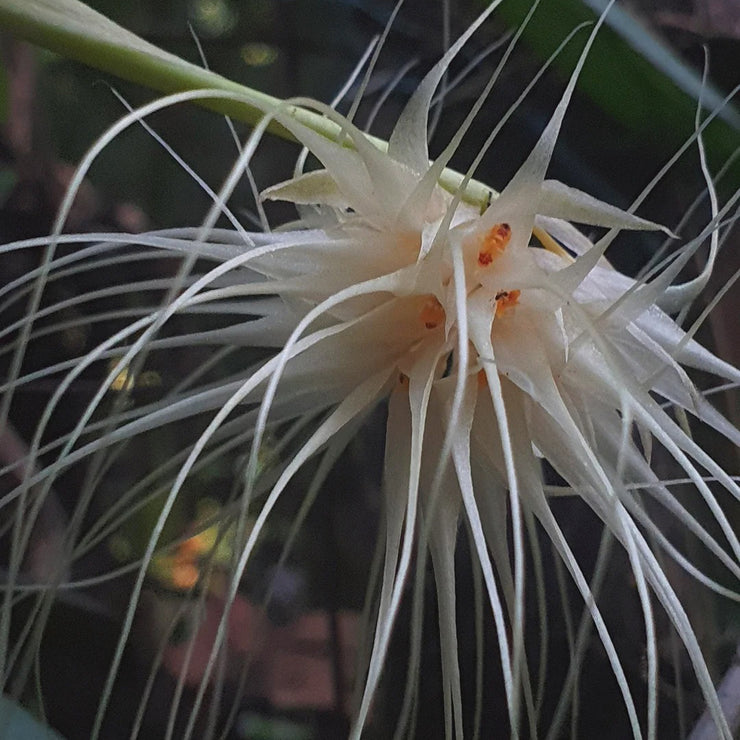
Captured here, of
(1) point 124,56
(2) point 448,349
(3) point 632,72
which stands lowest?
(2) point 448,349

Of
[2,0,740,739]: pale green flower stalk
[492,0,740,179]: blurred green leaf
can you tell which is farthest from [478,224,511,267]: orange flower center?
[492,0,740,179]: blurred green leaf

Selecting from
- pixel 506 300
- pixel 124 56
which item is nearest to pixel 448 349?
pixel 506 300

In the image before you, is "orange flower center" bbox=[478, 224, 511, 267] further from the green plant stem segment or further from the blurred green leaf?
the blurred green leaf

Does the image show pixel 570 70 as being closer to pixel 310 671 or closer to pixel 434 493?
pixel 434 493

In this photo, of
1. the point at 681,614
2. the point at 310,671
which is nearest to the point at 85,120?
the point at 310,671

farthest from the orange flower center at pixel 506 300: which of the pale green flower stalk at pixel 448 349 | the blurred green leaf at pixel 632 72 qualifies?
the blurred green leaf at pixel 632 72

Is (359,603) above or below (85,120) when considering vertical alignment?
below

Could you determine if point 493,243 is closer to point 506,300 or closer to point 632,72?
point 506,300

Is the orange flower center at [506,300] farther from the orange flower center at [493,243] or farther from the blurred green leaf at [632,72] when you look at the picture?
the blurred green leaf at [632,72]
